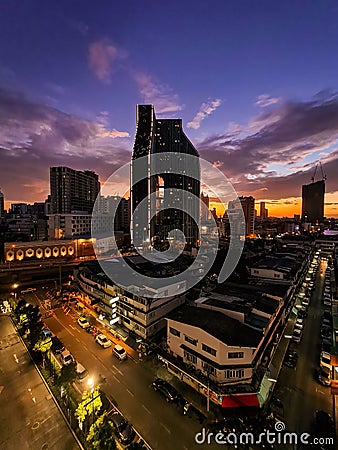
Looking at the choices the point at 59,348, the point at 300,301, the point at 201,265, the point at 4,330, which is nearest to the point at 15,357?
the point at 59,348

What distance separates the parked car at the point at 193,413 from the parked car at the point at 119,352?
557 cm

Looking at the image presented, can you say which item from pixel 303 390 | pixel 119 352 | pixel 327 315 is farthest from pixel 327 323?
pixel 119 352

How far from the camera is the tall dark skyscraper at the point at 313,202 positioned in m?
115

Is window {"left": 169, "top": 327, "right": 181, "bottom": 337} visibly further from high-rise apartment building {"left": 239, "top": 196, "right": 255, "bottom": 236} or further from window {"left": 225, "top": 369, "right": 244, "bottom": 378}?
high-rise apartment building {"left": 239, "top": 196, "right": 255, "bottom": 236}

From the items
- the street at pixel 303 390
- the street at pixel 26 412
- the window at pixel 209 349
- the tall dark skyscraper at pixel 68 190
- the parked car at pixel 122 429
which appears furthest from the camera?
the tall dark skyscraper at pixel 68 190

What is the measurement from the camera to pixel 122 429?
9844 mm

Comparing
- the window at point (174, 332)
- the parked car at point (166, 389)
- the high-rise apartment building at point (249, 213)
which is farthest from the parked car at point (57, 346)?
the high-rise apartment building at point (249, 213)

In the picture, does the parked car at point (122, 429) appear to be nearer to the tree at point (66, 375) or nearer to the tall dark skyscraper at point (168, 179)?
the tree at point (66, 375)

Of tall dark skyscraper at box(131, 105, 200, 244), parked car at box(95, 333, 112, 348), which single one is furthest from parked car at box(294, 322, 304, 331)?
tall dark skyscraper at box(131, 105, 200, 244)

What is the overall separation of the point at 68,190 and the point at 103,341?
63334 millimetres

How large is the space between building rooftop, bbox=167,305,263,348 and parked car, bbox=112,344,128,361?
4.87m

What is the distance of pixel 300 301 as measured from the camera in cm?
2453

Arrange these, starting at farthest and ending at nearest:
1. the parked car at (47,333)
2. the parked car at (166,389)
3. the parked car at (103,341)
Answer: the parked car at (47,333)
the parked car at (103,341)
the parked car at (166,389)

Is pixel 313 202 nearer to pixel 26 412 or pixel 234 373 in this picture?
pixel 234 373
